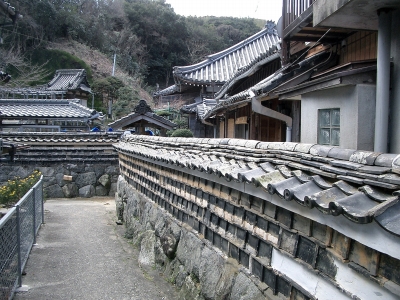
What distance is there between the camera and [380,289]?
7.63ft

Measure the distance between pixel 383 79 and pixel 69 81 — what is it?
32037 millimetres

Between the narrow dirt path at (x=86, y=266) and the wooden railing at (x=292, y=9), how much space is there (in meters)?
5.82

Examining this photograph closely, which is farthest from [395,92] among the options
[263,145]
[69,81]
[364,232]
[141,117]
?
[69,81]

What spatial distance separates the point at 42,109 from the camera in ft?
72.9

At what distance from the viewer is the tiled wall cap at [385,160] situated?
2.44 m

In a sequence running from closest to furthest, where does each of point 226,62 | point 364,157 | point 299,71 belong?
1. point 364,157
2. point 299,71
3. point 226,62

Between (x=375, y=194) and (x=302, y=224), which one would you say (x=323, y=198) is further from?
(x=302, y=224)

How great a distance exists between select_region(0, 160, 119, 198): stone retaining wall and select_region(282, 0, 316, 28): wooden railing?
11.7 meters

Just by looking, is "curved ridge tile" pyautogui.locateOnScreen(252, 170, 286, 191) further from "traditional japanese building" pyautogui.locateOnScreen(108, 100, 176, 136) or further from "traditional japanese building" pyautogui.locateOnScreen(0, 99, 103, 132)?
"traditional japanese building" pyautogui.locateOnScreen(0, 99, 103, 132)

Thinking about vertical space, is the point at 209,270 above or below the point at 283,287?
below

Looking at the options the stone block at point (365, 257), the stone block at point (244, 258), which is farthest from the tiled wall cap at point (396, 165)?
the stone block at point (244, 258)

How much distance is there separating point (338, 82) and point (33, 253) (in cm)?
798

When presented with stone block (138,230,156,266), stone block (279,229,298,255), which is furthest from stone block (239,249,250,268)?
→ stone block (138,230,156,266)

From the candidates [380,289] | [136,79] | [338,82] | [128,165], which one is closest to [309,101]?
[338,82]
